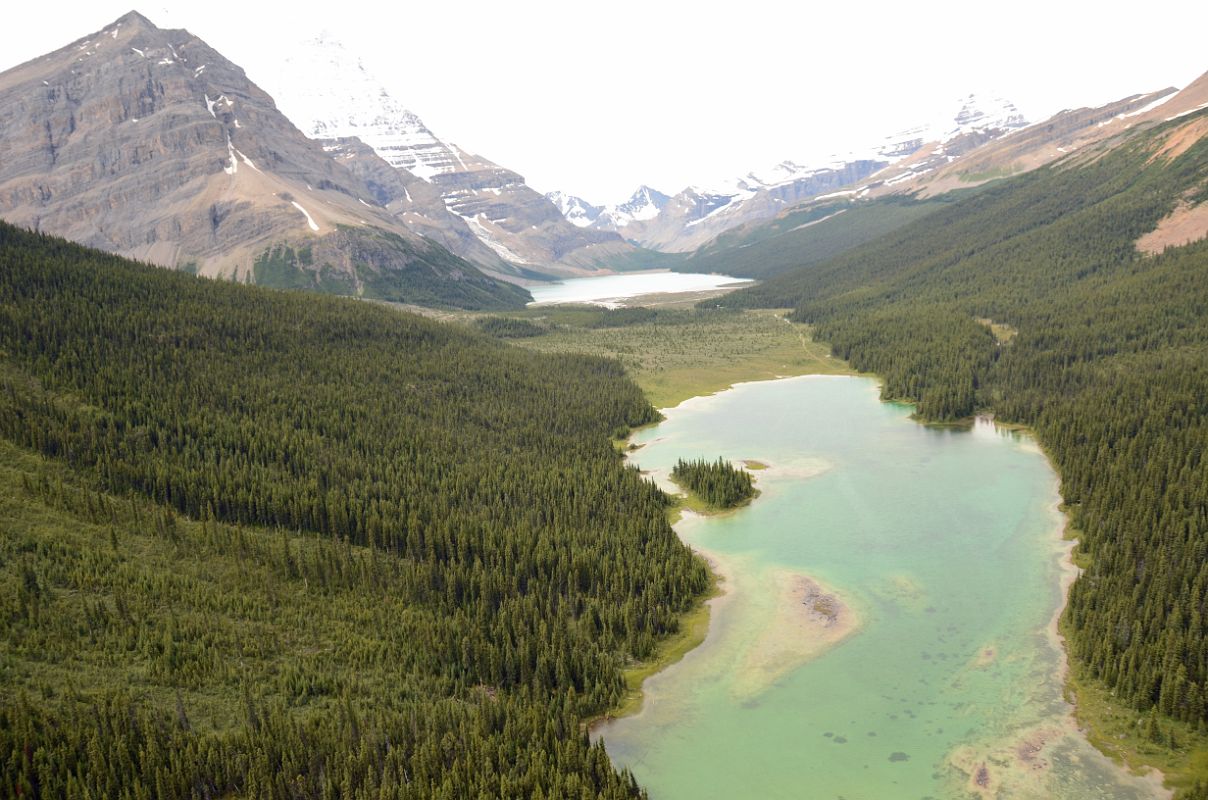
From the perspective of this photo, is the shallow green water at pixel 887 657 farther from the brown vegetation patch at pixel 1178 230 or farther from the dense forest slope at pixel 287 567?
the brown vegetation patch at pixel 1178 230

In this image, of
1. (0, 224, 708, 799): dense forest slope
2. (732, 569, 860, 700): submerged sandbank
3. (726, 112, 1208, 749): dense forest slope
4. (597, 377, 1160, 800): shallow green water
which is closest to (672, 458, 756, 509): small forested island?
(597, 377, 1160, 800): shallow green water

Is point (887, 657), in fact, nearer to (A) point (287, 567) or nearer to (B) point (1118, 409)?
(A) point (287, 567)

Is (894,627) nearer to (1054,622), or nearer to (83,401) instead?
(1054,622)

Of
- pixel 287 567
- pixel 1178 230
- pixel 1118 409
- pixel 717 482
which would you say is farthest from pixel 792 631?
pixel 1178 230

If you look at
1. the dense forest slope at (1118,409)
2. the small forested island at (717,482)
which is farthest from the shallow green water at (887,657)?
the dense forest slope at (1118,409)

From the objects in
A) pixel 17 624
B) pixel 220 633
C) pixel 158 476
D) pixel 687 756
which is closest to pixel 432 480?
pixel 158 476

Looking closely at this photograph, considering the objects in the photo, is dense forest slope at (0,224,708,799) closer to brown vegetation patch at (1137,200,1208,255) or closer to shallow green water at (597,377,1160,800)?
shallow green water at (597,377,1160,800)
